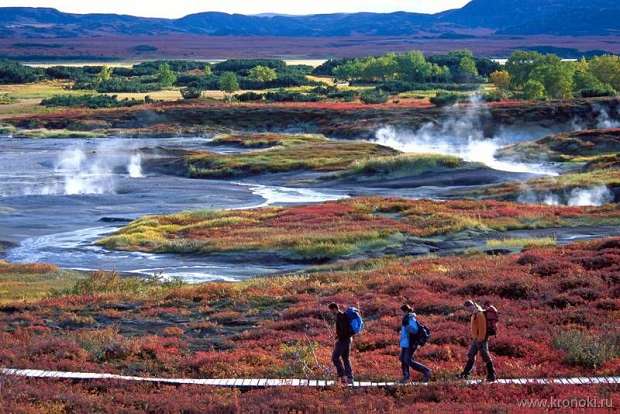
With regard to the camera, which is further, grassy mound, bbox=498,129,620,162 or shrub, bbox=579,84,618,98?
shrub, bbox=579,84,618,98

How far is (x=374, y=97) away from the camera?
149 m

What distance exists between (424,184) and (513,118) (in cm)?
4397

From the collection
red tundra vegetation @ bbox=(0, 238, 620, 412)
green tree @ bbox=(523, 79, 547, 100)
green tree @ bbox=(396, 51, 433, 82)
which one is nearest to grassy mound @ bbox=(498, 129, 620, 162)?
green tree @ bbox=(523, 79, 547, 100)

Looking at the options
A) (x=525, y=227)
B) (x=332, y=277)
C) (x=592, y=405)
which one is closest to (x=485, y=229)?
(x=525, y=227)

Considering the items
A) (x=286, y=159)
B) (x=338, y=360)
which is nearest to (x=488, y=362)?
(x=338, y=360)

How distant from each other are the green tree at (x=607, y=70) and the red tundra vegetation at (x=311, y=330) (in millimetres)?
114666

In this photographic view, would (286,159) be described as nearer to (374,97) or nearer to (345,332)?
(374,97)

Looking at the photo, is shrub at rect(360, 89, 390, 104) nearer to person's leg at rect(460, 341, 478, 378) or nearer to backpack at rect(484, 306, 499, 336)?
person's leg at rect(460, 341, 478, 378)

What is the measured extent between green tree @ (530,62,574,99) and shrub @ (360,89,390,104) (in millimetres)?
23223

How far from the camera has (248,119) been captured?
5143 inches

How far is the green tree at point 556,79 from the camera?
139 metres

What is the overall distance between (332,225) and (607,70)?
10585 centimetres

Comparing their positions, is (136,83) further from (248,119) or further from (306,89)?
(248,119)

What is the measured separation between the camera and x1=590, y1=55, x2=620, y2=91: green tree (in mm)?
148625
